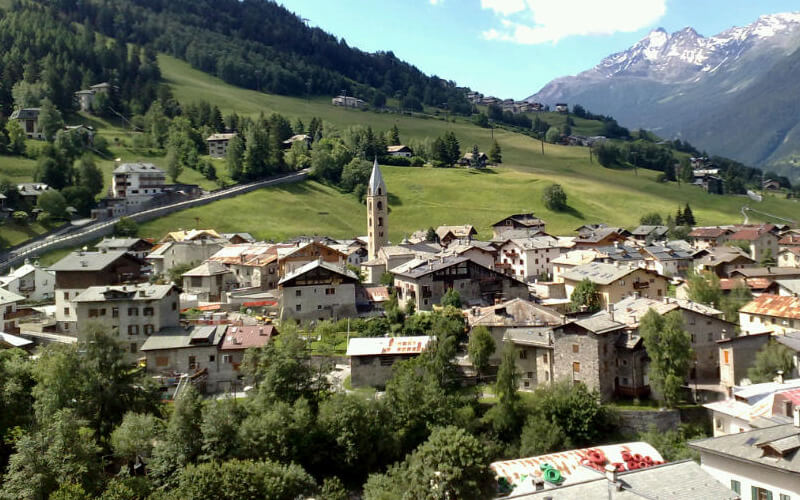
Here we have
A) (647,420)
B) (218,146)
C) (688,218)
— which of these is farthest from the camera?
(218,146)

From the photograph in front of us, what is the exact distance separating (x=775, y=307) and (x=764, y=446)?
28.2 metres

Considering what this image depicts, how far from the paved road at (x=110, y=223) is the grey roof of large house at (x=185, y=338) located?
4167 cm

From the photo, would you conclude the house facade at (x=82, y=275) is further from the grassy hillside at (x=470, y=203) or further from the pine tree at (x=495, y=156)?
the pine tree at (x=495, y=156)

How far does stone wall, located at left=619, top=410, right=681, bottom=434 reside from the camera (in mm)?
40781

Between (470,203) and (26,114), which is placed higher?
(26,114)

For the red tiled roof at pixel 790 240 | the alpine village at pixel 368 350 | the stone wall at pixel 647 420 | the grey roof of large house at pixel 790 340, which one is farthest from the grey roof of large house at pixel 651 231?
the stone wall at pixel 647 420

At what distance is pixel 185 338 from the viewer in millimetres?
48844

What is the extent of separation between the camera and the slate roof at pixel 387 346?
152 ft

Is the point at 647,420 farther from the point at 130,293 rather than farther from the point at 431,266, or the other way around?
the point at 130,293

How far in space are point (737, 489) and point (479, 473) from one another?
11.5 metres

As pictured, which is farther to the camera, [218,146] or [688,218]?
[218,146]

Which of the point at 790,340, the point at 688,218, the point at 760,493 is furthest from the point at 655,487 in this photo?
the point at 688,218

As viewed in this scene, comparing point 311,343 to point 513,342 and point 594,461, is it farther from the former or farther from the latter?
point 594,461

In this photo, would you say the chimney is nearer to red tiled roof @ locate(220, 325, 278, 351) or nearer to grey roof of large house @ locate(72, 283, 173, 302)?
red tiled roof @ locate(220, 325, 278, 351)
